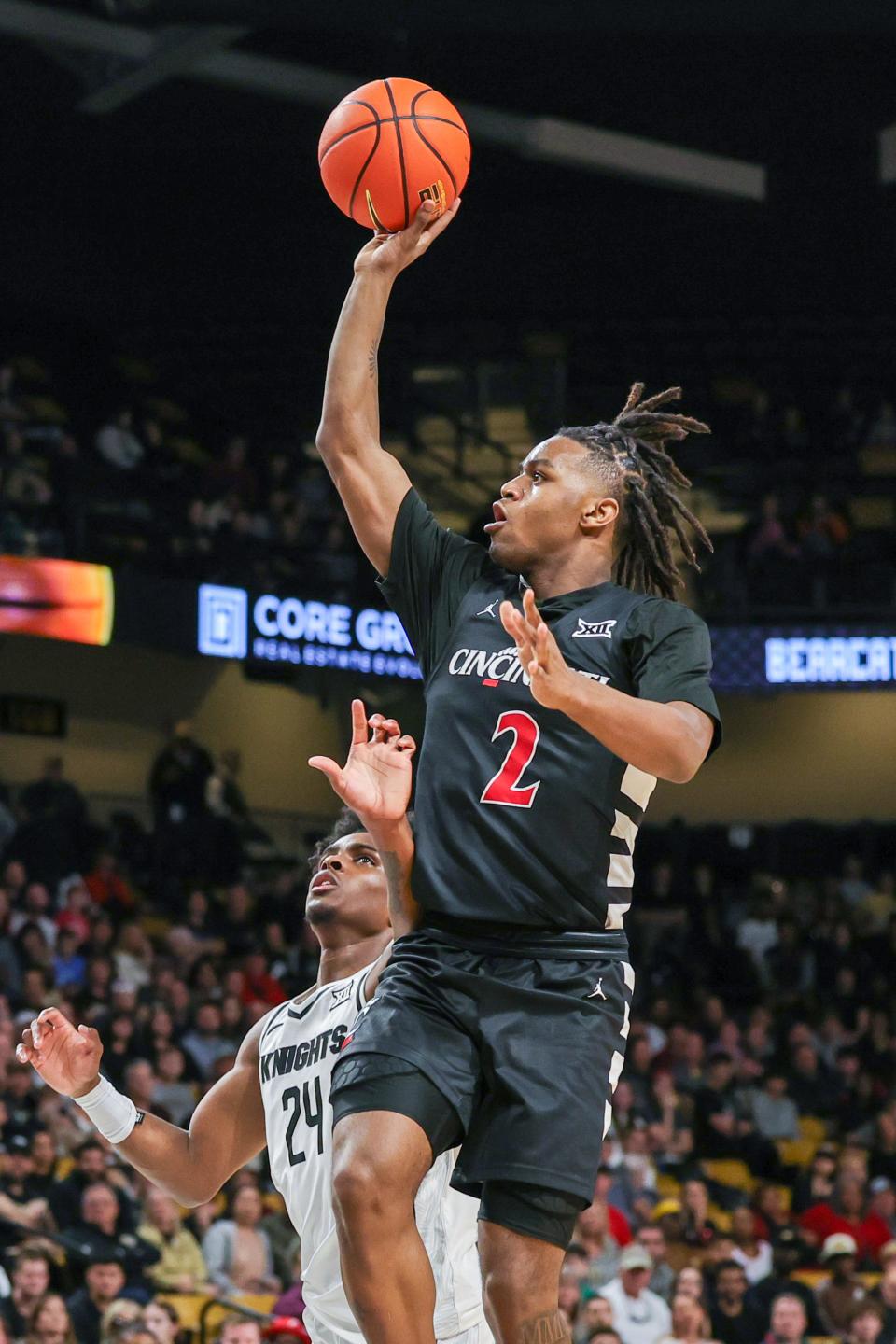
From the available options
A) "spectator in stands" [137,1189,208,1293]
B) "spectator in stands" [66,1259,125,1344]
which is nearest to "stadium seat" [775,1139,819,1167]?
"spectator in stands" [137,1189,208,1293]

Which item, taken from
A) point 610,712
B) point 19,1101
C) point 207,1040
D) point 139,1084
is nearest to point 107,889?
point 207,1040

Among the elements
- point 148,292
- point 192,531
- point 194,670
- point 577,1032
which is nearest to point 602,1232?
A: point 577,1032

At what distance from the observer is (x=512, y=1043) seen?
150 inches

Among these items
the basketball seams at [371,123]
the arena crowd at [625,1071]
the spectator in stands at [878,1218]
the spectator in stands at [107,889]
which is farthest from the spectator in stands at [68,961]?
the basketball seams at [371,123]

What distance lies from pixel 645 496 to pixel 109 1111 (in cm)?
204

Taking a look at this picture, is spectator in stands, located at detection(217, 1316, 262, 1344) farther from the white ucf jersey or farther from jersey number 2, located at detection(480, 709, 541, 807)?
jersey number 2, located at detection(480, 709, 541, 807)

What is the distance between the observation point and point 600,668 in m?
4.05

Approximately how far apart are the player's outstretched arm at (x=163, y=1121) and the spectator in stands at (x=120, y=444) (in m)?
14.2

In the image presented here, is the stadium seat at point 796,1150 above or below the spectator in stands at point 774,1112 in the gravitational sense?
below

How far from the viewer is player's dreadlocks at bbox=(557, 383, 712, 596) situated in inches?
173

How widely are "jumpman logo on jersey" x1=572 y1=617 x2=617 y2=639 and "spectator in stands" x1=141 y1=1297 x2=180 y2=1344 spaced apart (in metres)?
5.87

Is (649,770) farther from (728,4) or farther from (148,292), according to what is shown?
(148,292)

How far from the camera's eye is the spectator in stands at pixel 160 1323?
29.5ft

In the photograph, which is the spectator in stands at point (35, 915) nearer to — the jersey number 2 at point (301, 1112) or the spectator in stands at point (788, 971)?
the spectator in stands at point (788, 971)
